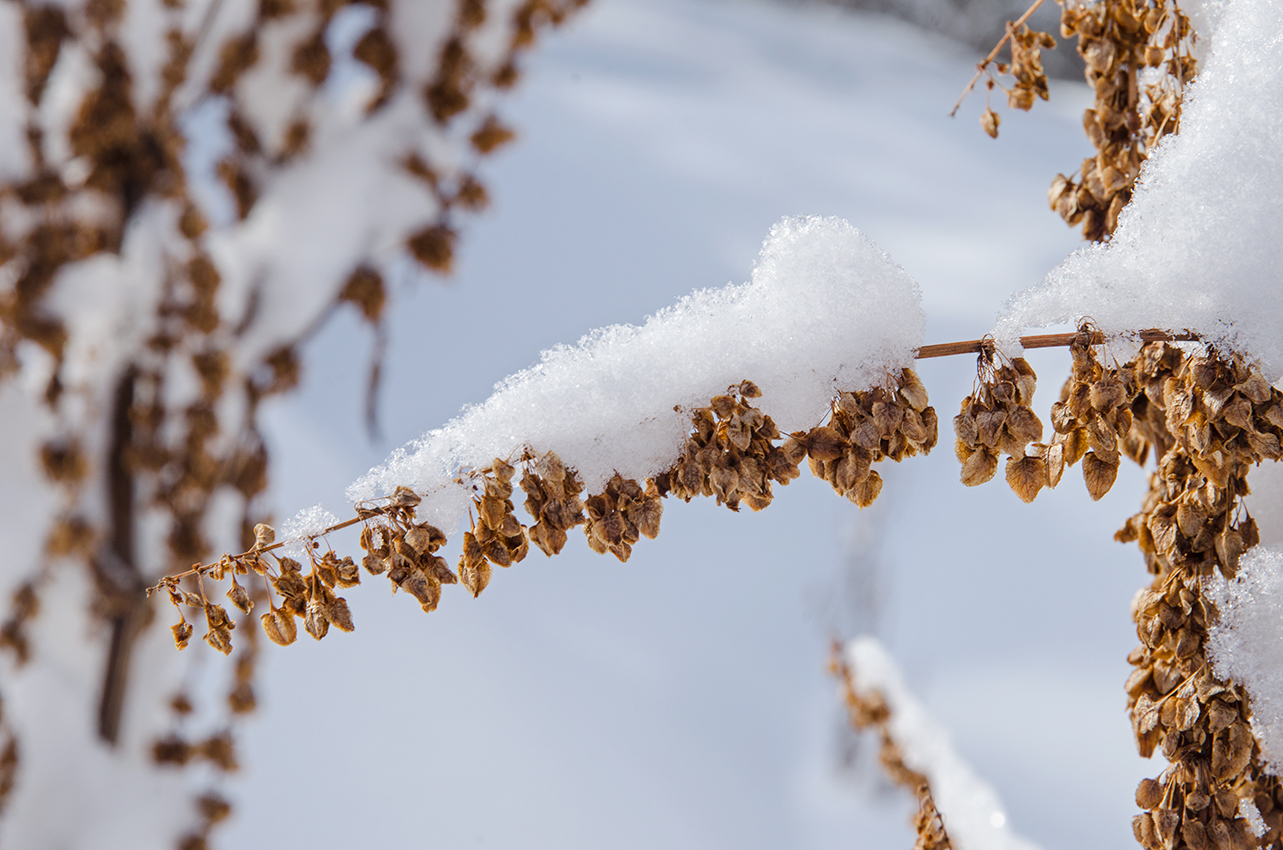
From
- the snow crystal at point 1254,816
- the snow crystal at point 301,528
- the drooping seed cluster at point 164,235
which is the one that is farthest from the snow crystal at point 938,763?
the drooping seed cluster at point 164,235

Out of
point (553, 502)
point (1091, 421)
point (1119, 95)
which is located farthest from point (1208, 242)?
point (553, 502)

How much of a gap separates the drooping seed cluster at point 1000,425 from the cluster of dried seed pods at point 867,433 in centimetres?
2

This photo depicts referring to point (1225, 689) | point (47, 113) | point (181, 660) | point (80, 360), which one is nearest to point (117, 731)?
point (181, 660)

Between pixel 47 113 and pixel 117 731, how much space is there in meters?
0.98

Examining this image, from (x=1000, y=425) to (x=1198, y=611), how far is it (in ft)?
0.49

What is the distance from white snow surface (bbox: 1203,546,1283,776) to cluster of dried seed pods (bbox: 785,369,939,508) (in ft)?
0.58

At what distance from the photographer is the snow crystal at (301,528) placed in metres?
0.36

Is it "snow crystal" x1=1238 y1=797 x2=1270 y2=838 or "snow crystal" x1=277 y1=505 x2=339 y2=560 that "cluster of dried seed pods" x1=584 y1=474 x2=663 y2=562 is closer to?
"snow crystal" x1=277 y1=505 x2=339 y2=560

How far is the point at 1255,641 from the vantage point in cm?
37

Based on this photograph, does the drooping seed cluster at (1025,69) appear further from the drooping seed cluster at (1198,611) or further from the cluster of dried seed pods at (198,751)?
the cluster of dried seed pods at (198,751)

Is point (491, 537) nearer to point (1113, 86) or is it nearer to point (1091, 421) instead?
point (1091, 421)

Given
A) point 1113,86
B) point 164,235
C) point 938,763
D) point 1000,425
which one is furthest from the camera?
point 164,235

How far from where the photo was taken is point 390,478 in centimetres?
36

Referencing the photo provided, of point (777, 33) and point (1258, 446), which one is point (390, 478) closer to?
point (1258, 446)
